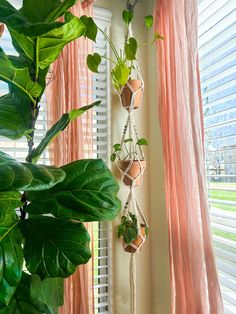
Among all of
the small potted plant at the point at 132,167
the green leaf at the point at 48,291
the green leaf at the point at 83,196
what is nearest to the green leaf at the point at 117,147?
the small potted plant at the point at 132,167

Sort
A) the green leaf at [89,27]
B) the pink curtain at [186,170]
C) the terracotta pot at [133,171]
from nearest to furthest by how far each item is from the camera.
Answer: the pink curtain at [186,170] → the green leaf at [89,27] → the terracotta pot at [133,171]

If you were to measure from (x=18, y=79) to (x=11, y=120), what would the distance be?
11 centimetres

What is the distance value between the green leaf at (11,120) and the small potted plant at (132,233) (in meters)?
0.79

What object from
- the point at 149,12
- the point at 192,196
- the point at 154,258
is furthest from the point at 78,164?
the point at 149,12

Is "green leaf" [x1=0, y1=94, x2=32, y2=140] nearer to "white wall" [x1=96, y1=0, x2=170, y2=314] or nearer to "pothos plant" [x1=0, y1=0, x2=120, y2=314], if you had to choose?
"pothos plant" [x1=0, y1=0, x2=120, y2=314]

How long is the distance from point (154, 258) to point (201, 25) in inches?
50.5

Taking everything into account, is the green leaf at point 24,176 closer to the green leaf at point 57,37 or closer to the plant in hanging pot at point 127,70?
the green leaf at point 57,37

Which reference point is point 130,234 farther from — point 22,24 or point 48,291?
point 22,24

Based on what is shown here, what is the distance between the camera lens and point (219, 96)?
3.75ft

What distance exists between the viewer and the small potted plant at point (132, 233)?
1249 mm

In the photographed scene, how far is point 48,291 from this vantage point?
2.08 feet

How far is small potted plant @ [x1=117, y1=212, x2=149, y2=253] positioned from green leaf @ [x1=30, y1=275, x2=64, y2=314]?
1.97ft

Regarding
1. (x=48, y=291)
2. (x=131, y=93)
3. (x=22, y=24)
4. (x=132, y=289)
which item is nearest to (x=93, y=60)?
(x=131, y=93)

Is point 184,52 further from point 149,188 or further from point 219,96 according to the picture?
point 149,188
